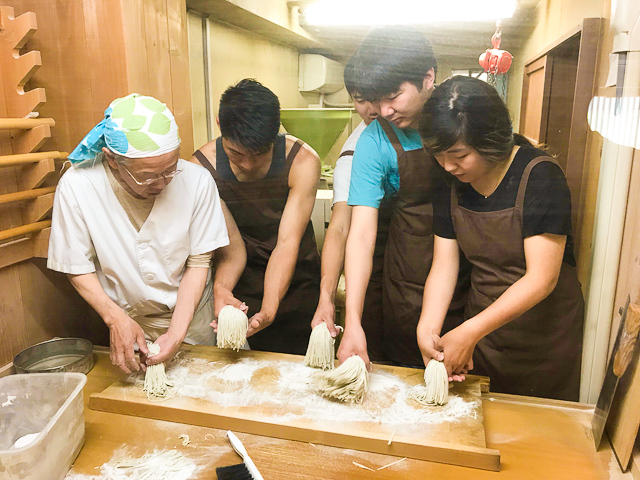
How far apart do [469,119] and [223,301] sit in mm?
830

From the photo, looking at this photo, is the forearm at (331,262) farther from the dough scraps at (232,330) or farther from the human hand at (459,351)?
the human hand at (459,351)

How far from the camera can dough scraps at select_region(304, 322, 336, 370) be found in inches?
49.0

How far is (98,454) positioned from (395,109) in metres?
0.99

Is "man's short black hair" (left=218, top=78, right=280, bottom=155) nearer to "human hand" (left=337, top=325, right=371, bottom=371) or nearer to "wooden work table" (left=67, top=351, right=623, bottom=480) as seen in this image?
"human hand" (left=337, top=325, right=371, bottom=371)

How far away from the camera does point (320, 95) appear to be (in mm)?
1198

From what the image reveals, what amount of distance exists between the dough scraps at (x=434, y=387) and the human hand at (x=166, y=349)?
0.60 metres

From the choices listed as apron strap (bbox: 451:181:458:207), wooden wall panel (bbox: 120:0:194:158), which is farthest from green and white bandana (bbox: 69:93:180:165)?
apron strap (bbox: 451:181:458:207)

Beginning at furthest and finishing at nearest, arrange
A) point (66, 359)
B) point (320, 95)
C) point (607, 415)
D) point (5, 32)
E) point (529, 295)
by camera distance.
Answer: point (66, 359), point (5, 32), point (320, 95), point (529, 295), point (607, 415)

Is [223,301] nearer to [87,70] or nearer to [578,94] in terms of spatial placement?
[87,70]

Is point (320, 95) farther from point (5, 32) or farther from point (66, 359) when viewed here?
point (66, 359)

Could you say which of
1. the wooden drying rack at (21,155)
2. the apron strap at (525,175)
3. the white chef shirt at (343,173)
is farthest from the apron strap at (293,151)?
the wooden drying rack at (21,155)

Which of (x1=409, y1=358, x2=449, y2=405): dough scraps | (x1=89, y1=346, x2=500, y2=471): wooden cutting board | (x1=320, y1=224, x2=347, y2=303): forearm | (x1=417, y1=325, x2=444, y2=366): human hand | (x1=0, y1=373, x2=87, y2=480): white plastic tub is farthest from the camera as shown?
(x1=320, y1=224, x2=347, y2=303): forearm

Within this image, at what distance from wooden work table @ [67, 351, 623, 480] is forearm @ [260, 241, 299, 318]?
424mm

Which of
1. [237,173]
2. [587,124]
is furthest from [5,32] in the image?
[587,124]
